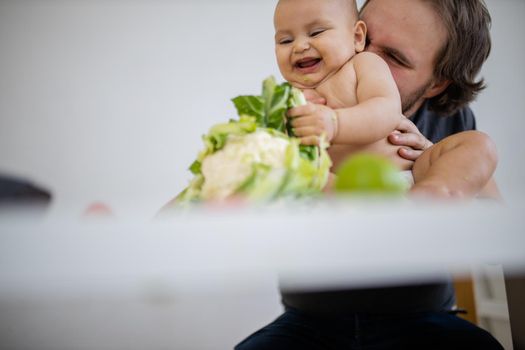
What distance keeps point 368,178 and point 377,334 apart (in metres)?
0.46

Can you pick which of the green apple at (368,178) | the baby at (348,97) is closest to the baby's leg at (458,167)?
the baby at (348,97)

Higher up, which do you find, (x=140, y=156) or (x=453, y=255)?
(x=140, y=156)

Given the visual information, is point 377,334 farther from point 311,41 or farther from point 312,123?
point 311,41

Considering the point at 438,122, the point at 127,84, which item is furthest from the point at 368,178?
the point at 127,84

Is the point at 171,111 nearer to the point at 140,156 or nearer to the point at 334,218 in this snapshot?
the point at 140,156

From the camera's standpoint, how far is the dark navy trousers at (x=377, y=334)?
0.80 metres

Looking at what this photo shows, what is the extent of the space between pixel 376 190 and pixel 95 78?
1.57 m

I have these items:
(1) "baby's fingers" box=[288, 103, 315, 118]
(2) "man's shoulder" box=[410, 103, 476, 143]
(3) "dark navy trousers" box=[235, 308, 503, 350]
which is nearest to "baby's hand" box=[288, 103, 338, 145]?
(1) "baby's fingers" box=[288, 103, 315, 118]

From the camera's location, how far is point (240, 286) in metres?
0.39

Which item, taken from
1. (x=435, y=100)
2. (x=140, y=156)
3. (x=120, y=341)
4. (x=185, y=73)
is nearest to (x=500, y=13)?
(x=435, y=100)

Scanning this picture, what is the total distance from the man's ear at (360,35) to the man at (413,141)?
0.04 m

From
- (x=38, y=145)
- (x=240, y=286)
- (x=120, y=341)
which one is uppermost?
(x=38, y=145)

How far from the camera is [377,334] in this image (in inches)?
32.4

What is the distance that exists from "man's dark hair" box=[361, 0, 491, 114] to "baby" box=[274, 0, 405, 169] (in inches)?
8.7
